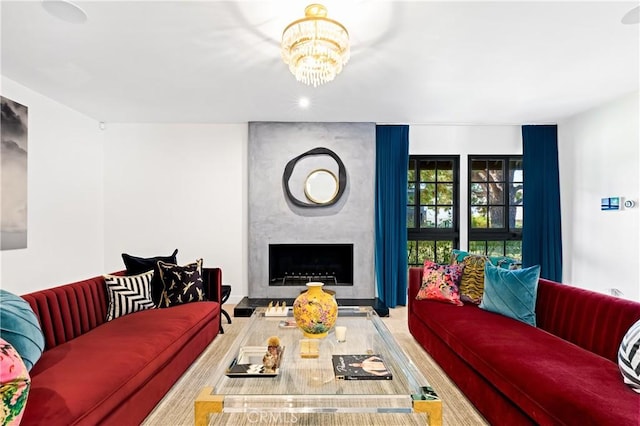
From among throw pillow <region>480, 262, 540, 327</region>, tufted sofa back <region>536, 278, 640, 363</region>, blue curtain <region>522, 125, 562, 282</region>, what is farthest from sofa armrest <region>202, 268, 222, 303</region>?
blue curtain <region>522, 125, 562, 282</region>

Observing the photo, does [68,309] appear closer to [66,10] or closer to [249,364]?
[249,364]

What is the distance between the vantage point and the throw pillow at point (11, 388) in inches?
47.0

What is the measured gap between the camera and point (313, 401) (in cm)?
164

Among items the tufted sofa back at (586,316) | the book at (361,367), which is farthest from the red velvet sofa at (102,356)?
the tufted sofa back at (586,316)

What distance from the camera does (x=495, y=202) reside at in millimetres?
A: 5320

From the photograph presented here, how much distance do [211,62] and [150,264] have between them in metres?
1.86

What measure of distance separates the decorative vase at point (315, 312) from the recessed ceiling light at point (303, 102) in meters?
2.42

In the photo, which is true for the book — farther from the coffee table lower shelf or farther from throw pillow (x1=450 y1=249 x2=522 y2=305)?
throw pillow (x1=450 y1=249 x2=522 y2=305)

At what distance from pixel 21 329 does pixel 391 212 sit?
13.6 feet

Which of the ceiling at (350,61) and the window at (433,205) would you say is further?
the window at (433,205)

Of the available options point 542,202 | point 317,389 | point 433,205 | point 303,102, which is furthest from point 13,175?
point 542,202

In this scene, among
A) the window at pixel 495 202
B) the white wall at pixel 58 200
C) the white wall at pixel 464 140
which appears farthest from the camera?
the window at pixel 495 202

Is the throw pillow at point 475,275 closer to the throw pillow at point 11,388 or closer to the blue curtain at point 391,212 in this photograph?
the blue curtain at point 391,212

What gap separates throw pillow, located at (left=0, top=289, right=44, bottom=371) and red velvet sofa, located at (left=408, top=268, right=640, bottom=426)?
233cm
